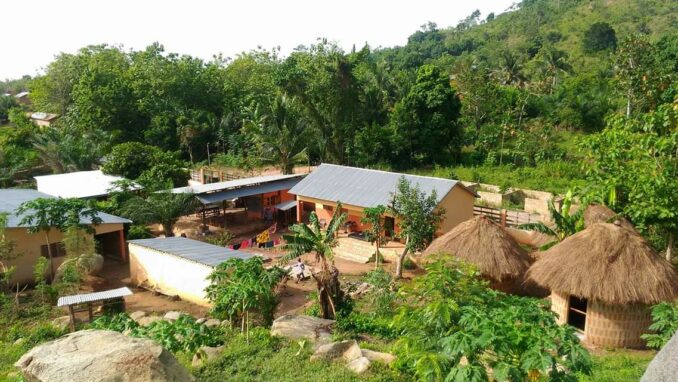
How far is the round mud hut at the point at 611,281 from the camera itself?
12.3 m

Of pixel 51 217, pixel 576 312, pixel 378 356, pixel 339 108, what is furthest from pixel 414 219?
pixel 339 108

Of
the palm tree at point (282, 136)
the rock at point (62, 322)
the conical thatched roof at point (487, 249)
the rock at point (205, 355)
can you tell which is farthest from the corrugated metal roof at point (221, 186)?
the rock at point (205, 355)

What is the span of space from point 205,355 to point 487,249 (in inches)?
357

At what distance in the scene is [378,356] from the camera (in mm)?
9789

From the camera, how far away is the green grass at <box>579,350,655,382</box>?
32.7 feet

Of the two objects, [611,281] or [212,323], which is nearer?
[611,281]

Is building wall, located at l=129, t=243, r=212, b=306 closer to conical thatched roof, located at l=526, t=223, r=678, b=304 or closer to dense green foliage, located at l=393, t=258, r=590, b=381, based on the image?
dense green foliage, located at l=393, t=258, r=590, b=381

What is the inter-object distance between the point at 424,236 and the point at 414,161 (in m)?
16.9

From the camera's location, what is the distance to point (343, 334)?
12.0 m

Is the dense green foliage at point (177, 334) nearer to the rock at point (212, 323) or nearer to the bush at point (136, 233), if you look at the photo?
the rock at point (212, 323)

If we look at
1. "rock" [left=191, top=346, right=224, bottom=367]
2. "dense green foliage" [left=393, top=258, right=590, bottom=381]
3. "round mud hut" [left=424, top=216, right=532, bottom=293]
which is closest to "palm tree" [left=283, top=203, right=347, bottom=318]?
"round mud hut" [left=424, top=216, right=532, bottom=293]

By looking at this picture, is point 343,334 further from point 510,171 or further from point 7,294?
point 510,171

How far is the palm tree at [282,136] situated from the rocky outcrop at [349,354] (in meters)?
21.2

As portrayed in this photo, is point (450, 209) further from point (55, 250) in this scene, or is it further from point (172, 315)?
point (55, 250)
